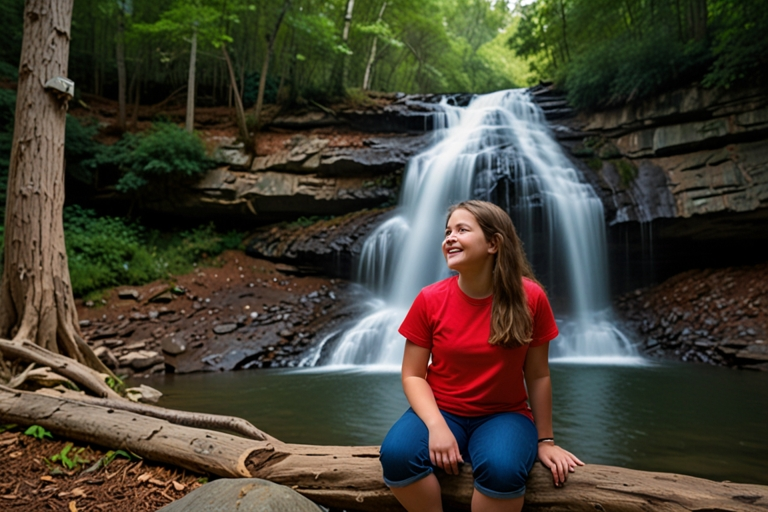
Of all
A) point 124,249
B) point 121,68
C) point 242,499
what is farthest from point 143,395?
point 121,68

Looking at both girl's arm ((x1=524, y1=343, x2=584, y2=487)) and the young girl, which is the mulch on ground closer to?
the young girl

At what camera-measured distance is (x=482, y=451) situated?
162cm

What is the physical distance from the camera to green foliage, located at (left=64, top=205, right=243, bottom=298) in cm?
1020

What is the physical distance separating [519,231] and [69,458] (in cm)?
973

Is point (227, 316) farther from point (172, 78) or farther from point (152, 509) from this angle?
point (172, 78)

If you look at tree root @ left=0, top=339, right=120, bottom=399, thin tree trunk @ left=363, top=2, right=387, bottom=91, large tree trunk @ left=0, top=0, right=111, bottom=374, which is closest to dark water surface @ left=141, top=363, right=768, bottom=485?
tree root @ left=0, top=339, right=120, bottom=399

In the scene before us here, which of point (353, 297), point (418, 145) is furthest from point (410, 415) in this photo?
point (418, 145)

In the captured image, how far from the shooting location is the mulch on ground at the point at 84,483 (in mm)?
2131

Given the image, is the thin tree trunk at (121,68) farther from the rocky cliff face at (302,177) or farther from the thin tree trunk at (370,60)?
the thin tree trunk at (370,60)

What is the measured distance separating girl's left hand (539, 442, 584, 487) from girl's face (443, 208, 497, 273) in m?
0.72

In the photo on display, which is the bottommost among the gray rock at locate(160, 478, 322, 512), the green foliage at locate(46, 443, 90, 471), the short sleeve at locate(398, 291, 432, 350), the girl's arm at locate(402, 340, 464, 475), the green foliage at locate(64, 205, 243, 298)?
the green foliage at locate(46, 443, 90, 471)

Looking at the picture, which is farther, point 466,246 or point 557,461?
point 466,246

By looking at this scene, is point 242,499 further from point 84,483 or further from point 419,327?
point 84,483

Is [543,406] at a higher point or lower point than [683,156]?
lower
